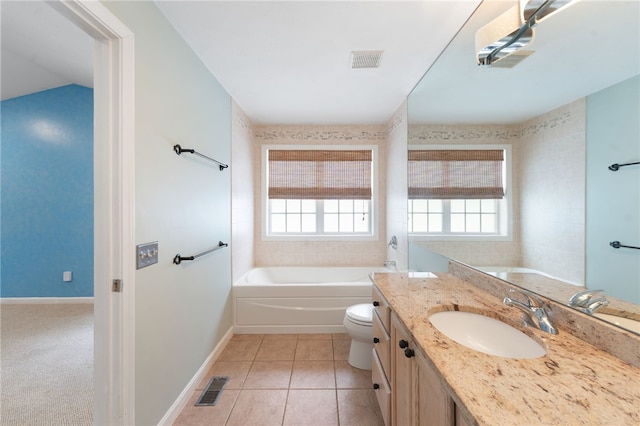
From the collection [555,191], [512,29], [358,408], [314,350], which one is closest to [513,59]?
[512,29]

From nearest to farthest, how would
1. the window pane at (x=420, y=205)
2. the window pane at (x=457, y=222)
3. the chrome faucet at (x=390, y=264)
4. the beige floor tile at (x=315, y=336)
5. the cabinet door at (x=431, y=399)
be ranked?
the cabinet door at (x=431, y=399) < the window pane at (x=457, y=222) < the window pane at (x=420, y=205) < the beige floor tile at (x=315, y=336) < the chrome faucet at (x=390, y=264)

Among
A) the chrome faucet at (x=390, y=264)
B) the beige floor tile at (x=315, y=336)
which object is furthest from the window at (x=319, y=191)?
the beige floor tile at (x=315, y=336)

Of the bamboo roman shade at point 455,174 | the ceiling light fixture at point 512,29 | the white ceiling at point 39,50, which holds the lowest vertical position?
the bamboo roman shade at point 455,174

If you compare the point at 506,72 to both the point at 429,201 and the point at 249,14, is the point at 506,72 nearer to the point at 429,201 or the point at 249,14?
the point at 429,201

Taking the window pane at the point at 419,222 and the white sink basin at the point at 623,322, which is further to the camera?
the window pane at the point at 419,222

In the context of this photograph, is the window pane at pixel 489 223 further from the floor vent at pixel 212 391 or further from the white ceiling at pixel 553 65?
the floor vent at pixel 212 391

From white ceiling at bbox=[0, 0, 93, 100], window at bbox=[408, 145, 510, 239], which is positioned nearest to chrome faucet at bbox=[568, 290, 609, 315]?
window at bbox=[408, 145, 510, 239]

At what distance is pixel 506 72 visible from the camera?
124 centimetres

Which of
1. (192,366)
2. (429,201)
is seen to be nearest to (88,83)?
(192,366)

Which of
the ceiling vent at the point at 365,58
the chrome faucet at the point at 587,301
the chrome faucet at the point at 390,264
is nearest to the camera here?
the chrome faucet at the point at 587,301

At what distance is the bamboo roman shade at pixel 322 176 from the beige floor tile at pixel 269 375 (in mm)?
2029

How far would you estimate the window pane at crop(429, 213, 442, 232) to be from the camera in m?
1.94

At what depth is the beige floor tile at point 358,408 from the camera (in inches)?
61.7

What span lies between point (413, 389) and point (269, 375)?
1.40 metres
